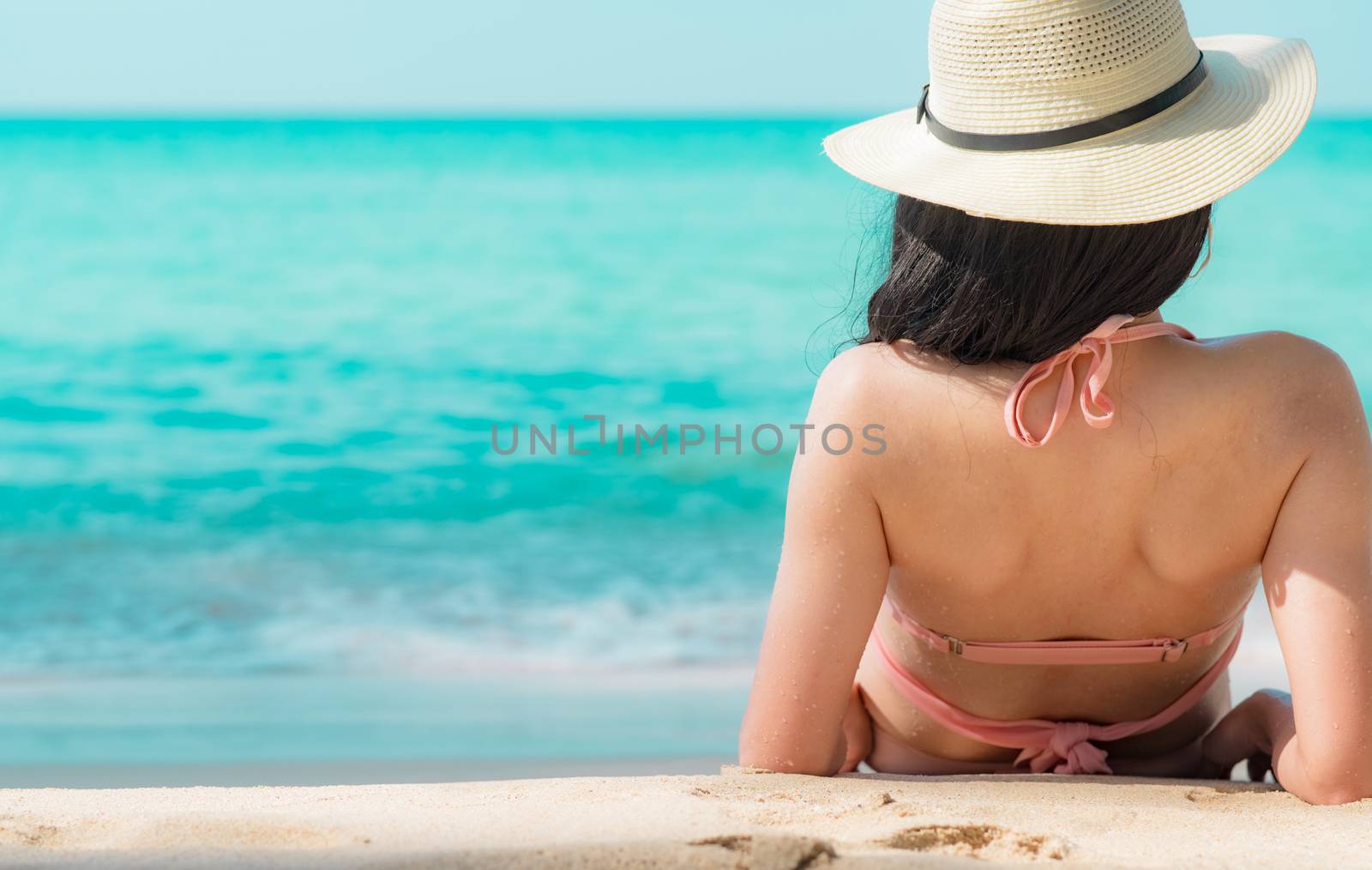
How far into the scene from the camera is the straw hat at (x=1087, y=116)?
4.21 feet

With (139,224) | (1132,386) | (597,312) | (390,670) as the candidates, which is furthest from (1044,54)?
(139,224)

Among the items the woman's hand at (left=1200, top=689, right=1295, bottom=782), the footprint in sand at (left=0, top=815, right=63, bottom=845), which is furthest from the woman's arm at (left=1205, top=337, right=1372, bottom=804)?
the footprint in sand at (left=0, top=815, right=63, bottom=845)

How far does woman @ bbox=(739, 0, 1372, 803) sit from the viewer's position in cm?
133

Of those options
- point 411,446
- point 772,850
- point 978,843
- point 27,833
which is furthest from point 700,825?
point 411,446

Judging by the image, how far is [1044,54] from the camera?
134cm

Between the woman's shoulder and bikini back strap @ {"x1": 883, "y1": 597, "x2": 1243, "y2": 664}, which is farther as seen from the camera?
bikini back strap @ {"x1": 883, "y1": 597, "x2": 1243, "y2": 664}

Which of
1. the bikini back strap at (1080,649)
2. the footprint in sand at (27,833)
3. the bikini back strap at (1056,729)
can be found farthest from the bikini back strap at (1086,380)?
the footprint in sand at (27,833)

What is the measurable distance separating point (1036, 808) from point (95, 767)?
1.74 m

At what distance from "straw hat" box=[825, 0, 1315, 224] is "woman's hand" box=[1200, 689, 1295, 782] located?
67 centimetres

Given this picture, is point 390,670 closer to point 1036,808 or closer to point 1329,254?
point 1036,808

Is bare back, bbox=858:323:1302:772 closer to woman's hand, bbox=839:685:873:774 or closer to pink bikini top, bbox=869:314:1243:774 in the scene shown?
pink bikini top, bbox=869:314:1243:774

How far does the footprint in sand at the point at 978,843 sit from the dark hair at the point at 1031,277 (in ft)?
1.64

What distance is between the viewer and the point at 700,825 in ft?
3.77

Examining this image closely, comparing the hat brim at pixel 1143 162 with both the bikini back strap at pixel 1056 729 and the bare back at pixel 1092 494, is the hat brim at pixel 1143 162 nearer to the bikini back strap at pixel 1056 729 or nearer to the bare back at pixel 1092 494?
the bare back at pixel 1092 494
